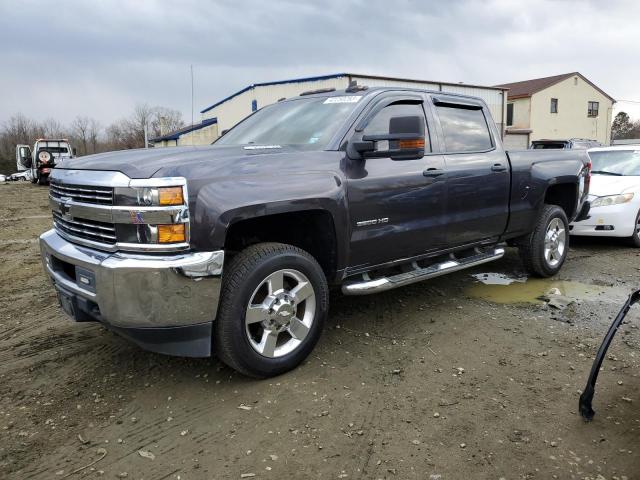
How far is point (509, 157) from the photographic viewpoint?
5.29 meters

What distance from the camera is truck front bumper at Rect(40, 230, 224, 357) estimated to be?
2846 millimetres

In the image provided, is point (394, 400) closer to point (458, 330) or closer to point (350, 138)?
point (458, 330)

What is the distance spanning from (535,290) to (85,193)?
454cm

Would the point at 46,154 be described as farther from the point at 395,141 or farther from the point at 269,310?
the point at 269,310

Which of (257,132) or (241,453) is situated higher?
(257,132)

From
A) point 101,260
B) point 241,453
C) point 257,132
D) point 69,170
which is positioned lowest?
point 241,453

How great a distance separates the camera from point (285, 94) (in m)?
24.9

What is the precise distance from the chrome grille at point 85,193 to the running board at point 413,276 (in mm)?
1771

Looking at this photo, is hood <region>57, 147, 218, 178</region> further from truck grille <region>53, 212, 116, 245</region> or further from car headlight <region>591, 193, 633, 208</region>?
car headlight <region>591, 193, 633, 208</region>

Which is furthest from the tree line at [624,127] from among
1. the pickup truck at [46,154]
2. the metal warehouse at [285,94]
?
the pickup truck at [46,154]

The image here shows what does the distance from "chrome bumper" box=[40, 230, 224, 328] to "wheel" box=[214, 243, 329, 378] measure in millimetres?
159

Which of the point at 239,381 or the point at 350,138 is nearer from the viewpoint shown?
the point at 239,381

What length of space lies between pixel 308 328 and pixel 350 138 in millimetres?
1447

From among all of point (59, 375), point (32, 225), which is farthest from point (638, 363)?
point (32, 225)
